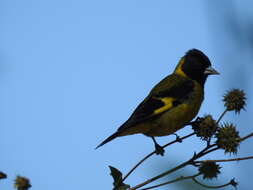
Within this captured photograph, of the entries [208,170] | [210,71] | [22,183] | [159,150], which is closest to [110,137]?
[159,150]

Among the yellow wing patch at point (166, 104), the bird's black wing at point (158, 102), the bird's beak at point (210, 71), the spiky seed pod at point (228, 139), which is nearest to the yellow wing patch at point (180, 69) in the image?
the bird's beak at point (210, 71)

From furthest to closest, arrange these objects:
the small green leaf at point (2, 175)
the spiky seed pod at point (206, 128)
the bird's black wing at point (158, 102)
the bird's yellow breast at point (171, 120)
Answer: the bird's yellow breast at point (171, 120) → the bird's black wing at point (158, 102) → the spiky seed pod at point (206, 128) → the small green leaf at point (2, 175)

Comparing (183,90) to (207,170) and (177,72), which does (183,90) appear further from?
(207,170)

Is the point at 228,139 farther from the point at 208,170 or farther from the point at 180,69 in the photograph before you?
the point at 180,69

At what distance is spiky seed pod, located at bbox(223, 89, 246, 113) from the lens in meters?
3.28

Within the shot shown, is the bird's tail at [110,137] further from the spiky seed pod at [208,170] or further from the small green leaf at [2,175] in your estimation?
the small green leaf at [2,175]

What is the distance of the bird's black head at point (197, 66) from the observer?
577 centimetres

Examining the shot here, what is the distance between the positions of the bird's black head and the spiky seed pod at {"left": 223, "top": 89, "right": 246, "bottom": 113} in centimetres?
209

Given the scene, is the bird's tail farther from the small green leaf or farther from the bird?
the small green leaf

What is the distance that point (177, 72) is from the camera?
6344mm

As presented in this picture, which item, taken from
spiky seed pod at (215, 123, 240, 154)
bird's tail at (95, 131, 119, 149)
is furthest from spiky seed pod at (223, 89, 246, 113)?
bird's tail at (95, 131, 119, 149)

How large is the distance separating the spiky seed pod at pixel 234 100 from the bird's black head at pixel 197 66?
2.09 m

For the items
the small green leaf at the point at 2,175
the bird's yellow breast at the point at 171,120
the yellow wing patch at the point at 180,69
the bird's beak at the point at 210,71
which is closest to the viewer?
the small green leaf at the point at 2,175

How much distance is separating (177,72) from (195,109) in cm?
156
